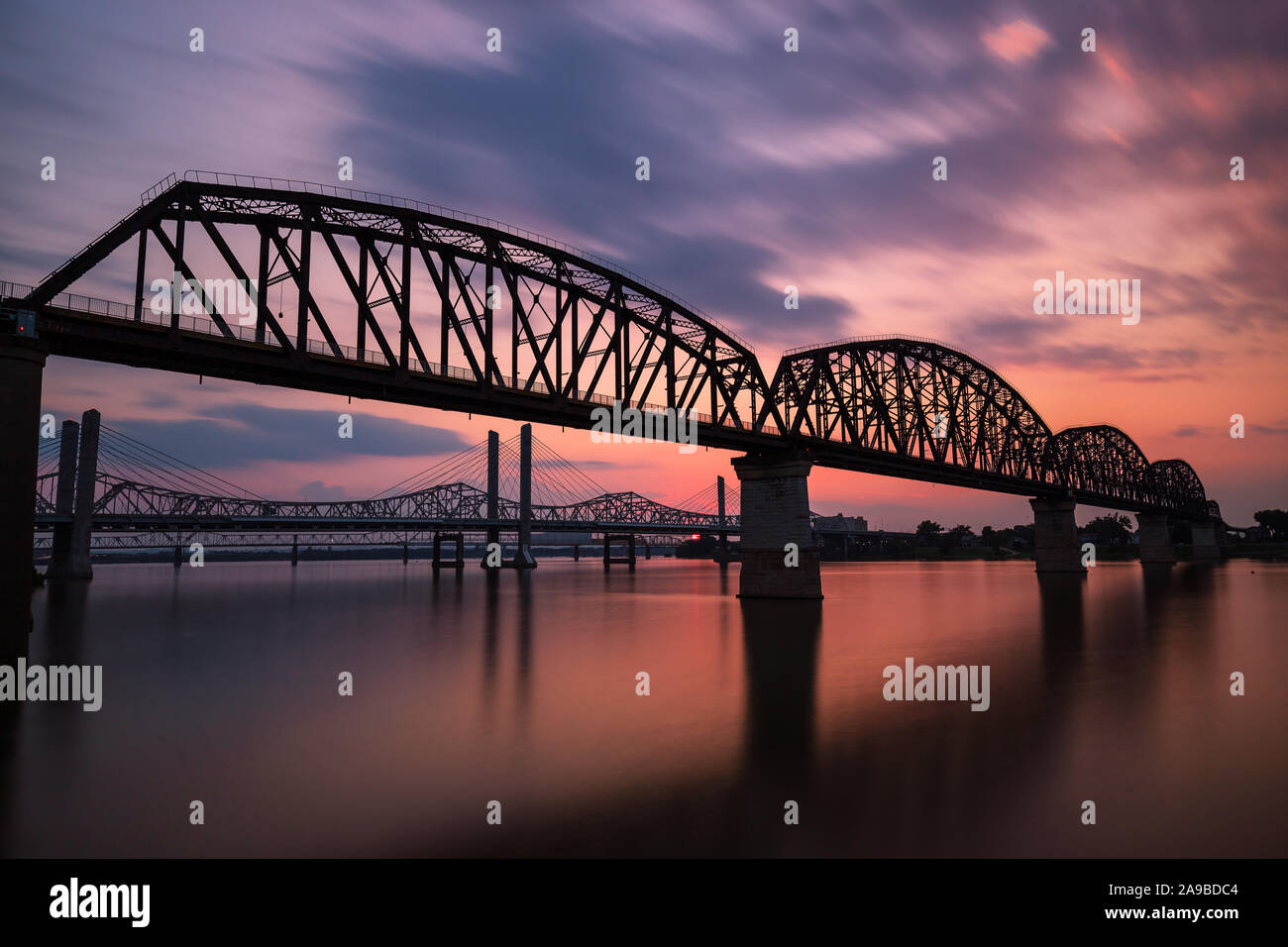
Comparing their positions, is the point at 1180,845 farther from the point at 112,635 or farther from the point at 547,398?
the point at 112,635

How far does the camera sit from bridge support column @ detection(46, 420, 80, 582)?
108 metres

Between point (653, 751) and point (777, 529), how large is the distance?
155ft

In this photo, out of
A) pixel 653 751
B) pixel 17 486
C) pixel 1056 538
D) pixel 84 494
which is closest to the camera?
pixel 653 751

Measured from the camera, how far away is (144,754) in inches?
682

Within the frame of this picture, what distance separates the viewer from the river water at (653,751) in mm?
12039

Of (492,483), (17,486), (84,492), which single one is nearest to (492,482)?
(492,483)

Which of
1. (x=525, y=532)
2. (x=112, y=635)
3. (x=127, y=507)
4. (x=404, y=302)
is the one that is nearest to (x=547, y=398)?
(x=404, y=302)

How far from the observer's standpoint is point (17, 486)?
2361 centimetres

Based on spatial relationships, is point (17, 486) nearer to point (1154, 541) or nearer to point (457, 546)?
point (457, 546)

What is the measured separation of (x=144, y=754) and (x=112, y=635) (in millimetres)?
31976

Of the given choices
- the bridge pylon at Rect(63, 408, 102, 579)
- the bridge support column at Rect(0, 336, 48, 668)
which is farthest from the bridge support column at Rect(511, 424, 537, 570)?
the bridge support column at Rect(0, 336, 48, 668)

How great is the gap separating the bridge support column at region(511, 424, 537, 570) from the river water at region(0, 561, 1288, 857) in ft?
389

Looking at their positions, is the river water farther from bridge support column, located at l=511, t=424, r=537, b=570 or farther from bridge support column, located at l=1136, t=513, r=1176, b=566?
bridge support column, located at l=1136, t=513, r=1176, b=566
